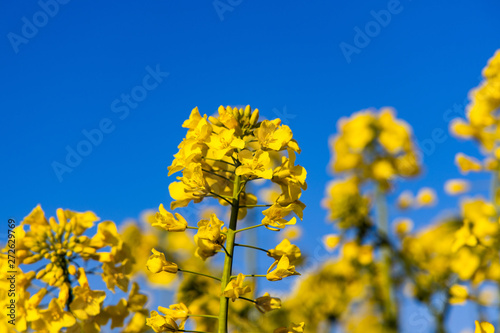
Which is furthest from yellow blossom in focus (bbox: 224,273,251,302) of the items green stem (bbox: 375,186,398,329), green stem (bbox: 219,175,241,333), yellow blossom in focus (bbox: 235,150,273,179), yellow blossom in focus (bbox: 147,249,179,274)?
green stem (bbox: 375,186,398,329)

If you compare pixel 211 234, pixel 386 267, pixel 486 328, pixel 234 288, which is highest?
pixel 386 267

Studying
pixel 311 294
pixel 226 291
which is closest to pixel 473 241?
pixel 226 291

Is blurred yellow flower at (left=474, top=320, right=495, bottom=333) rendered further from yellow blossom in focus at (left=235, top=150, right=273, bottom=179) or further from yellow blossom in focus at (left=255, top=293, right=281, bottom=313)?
yellow blossom in focus at (left=235, top=150, right=273, bottom=179)

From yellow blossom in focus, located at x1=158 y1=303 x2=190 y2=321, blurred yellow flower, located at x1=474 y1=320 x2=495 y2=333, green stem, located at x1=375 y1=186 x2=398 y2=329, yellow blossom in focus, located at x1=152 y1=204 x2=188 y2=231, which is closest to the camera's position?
blurred yellow flower, located at x1=474 y1=320 x2=495 y2=333

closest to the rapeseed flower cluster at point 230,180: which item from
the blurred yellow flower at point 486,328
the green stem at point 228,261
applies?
the green stem at point 228,261

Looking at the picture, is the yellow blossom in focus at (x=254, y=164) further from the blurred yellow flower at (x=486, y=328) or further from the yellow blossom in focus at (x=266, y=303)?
the blurred yellow flower at (x=486, y=328)

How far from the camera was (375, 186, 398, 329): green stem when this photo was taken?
6.43 m

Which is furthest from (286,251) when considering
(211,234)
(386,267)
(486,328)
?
(386,267)

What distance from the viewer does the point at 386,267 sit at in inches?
271

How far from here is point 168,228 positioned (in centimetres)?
273

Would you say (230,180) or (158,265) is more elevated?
(230,180)

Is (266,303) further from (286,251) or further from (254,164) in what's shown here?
(254,164)

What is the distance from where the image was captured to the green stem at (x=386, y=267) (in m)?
6.43

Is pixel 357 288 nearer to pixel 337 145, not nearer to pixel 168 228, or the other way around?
pixel 337 145
